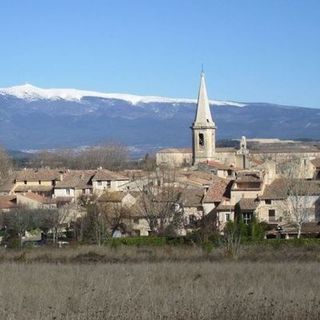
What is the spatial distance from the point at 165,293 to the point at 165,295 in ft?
1.73

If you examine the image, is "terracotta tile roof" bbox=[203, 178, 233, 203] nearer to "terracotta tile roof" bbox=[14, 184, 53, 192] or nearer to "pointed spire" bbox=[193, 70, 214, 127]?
"terracotta tile roof" bbox=[14, 184, 53, 192]

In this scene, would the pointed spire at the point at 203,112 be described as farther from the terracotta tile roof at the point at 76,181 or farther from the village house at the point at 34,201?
the village house at the point at 34,201

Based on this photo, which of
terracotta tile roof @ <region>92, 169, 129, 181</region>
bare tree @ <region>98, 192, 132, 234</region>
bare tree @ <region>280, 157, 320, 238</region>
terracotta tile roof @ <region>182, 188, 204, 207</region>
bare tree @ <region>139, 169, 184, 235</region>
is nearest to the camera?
bare tree @ <region>139, 169, 184, 235</region>

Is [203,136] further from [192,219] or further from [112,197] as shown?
[192,219]

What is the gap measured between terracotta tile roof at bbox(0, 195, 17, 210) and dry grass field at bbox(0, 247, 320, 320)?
34.7 metres

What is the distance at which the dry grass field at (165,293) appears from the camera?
1035 centimetres

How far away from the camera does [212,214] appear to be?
46625mm

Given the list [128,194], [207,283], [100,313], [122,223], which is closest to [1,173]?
[128,194]

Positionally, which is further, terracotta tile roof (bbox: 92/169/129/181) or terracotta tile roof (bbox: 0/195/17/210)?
terracotta tile roof (bbox: 92/169/129/181)

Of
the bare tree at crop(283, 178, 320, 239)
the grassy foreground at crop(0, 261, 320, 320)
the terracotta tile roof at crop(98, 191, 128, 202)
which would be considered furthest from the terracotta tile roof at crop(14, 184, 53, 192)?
the grassy foreground at crop(0, 261, 320, 320)

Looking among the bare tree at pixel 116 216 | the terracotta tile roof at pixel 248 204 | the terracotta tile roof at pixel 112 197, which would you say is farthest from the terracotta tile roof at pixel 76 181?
the terracotta tile roof at pixel 248 204

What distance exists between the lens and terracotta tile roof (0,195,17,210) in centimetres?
5693

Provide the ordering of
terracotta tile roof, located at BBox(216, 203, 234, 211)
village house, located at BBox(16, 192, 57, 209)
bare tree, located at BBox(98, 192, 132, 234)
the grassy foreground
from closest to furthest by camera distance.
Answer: the grassy foreground
bare tree, located at BBox(98, 192, 132, 234)
terracotta tile roof, located at BBox(216, 203, 234, 211)
village house, located at BBox(16, 192, 57, 209)

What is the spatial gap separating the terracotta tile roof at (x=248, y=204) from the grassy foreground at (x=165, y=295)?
89.5 feet
